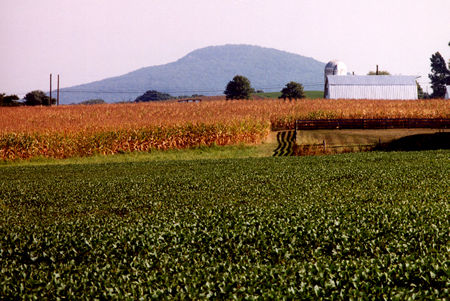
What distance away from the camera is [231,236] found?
13328 millimetres

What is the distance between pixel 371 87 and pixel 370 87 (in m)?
0.18

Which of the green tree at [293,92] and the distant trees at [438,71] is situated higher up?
the distant trees at [438,71]

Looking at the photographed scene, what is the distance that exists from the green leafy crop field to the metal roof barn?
54.0m

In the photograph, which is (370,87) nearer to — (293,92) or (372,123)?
(372,123)

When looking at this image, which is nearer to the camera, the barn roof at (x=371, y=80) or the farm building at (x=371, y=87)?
the farm building at (x=371, y=87)

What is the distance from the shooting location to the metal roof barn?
77125 millimetres

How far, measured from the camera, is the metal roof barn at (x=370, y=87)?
7712 cm

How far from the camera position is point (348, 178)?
910 inches

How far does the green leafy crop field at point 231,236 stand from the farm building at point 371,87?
54054mm

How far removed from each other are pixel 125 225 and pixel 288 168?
13.6 m

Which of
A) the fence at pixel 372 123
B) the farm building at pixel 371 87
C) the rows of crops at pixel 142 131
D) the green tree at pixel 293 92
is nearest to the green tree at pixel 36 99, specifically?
the green tree at pixel 293 92

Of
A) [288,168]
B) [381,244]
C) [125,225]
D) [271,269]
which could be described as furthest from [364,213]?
[288,168]

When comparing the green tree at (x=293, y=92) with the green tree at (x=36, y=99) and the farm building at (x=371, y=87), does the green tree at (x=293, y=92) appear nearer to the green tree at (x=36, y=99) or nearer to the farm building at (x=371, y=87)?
the farm building at (x=371, y=87)

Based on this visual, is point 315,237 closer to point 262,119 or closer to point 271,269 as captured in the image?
point 271,269
